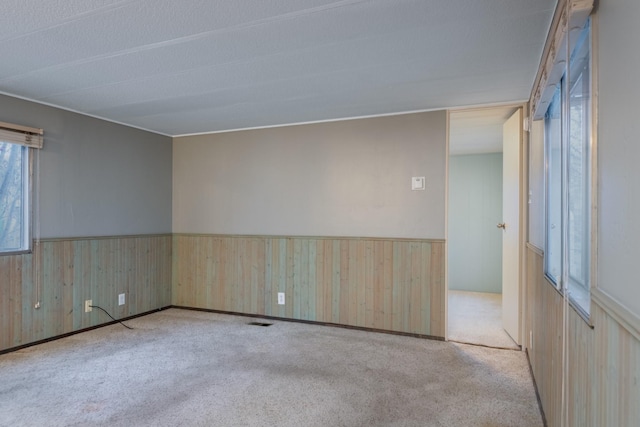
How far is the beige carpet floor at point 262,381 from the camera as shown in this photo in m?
2.10

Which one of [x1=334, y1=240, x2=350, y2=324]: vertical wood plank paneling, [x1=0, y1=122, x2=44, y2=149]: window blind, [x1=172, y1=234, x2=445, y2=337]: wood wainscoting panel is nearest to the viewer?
[x1=0, y1=122, x2=44, y2=149]: window blind

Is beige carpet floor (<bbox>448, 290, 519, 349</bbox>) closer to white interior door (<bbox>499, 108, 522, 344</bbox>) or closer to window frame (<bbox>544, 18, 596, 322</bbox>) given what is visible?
white interior door (<bbox>499, 108, 522, 344</bbox>)

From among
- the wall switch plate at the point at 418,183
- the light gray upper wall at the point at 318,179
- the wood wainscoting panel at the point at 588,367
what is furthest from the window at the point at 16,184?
the wood wainscoting panel at the point at 588,367

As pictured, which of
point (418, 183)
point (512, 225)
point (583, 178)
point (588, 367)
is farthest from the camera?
point (418, 183)

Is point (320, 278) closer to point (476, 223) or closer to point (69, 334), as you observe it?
point (69, 334)

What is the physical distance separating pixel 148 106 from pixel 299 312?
258 cm

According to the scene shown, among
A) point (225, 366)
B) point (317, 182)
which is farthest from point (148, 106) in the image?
point (225, 366)

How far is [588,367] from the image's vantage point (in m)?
1.18

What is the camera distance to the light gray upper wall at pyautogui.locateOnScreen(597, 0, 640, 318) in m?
0.84

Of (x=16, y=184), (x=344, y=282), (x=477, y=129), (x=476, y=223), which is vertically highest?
(x=477, y=129)

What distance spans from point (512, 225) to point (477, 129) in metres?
1.29

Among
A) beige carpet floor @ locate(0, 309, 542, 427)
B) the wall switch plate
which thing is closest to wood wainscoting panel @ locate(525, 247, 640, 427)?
beige carpet floor @ locate(0, 309, 542, 427)

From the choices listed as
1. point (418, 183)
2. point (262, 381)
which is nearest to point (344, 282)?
point (418, 183)

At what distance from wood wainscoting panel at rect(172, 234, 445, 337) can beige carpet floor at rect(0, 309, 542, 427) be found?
0.94ft
